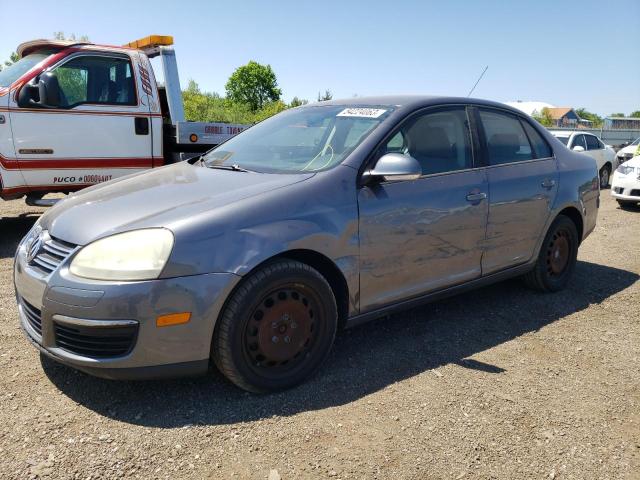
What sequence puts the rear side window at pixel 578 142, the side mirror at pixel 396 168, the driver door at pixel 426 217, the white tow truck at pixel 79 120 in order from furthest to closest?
the rear side window at pixel 578 142, the white tow truck at pixel 79 120, the driver door at pixel 426 217, the side mirror at pixel 396 168

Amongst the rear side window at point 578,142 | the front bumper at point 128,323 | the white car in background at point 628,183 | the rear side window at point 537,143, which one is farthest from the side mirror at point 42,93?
the rear side window at point 578,142

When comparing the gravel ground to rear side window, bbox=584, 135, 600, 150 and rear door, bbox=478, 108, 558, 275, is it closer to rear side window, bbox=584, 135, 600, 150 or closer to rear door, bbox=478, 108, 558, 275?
rear door, bbox=478, 108, 558, 275

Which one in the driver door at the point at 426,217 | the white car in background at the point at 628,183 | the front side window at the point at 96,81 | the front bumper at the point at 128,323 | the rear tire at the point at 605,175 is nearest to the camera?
the front bumper at the point at 128,323

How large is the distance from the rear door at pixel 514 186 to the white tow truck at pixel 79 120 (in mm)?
3935

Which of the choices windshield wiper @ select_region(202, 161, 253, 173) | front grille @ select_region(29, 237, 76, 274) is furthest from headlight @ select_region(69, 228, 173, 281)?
windshield wiper @ select_region(202, 161, 253, 173)

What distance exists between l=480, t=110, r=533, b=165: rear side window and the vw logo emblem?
9.82 ft

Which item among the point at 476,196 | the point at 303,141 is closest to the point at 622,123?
the point at 476,196

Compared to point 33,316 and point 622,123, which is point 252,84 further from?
point 33,316

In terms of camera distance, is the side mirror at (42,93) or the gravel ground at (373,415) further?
the side mirror at (42,93)

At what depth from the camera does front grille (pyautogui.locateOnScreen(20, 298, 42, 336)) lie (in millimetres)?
2695

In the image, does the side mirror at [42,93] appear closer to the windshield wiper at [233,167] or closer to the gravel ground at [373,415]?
the gravel ground at [373,415]

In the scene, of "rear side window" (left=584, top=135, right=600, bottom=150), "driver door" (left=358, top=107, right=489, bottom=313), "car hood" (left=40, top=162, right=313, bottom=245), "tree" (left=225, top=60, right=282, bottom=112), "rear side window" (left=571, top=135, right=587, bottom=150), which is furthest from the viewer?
"tree" (left=225, top=60, right=282, bottom=112)

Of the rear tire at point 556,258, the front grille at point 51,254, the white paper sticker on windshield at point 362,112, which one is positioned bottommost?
the rear tire at point 556,258

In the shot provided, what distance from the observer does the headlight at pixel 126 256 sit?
246 centimetres
